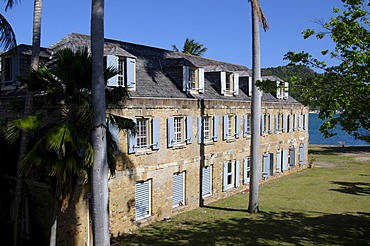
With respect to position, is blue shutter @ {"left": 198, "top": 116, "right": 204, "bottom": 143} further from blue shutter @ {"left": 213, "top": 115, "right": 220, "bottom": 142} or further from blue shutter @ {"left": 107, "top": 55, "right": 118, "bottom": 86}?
blue shutter @ {"left": 107, "top": 55, "right": 118, "bottom": 86}

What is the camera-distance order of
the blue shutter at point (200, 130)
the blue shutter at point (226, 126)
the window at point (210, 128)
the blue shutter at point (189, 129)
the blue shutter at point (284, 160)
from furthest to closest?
the blue shutter at point (284, 160) < the blue shutter at point (226, 126) < the window at point (210, 128) < the blue shutter at point (200, 130) < the blue shutter at point (189, 129)

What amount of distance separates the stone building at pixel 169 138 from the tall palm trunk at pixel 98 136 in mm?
4477

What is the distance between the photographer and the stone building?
1573cm

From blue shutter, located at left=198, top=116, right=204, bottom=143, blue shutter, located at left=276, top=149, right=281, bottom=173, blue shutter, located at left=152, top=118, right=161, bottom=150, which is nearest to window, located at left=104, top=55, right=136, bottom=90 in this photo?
blue shutter, located at left=152, top=118, right=161, bottom=150

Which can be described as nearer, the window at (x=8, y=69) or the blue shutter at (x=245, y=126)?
the window at (x=8, y=69)

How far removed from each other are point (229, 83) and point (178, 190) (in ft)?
27.4

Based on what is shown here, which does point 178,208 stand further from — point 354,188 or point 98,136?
point 354,188

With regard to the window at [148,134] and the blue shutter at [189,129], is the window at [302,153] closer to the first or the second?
the blue shutter at [189,129]

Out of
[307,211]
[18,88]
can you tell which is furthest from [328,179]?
[18,88]

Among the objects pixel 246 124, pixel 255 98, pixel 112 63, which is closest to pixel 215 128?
pixel 255 98

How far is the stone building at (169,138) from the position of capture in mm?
15734

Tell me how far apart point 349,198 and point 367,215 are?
14.0 ft

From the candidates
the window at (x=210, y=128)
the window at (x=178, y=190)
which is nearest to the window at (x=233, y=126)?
the window at (x=210, y=128)

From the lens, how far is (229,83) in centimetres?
2438
